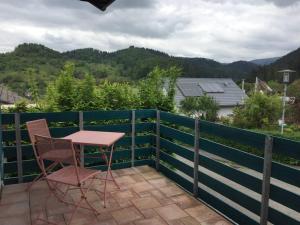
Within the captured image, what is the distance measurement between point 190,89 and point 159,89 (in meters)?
23.5

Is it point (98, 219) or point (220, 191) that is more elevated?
point (220, 191)

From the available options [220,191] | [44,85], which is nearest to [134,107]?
[44,85]

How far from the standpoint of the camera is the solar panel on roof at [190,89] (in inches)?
1062

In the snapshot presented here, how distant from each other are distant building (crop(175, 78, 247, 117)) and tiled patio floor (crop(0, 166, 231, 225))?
73.7 ft

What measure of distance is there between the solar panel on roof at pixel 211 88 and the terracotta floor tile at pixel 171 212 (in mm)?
26126

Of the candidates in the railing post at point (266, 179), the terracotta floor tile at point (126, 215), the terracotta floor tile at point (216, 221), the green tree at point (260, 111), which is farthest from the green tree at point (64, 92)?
the green tree at point (260, 111)

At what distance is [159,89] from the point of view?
16.4 feet

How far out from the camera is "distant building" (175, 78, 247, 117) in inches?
1078

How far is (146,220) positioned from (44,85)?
10.5 feet

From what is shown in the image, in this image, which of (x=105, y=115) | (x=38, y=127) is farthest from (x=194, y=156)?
(x=38, y=127)

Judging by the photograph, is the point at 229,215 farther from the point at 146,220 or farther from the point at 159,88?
the point at 159,88

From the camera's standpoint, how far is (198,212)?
307cm

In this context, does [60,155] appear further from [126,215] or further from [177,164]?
[177,164]

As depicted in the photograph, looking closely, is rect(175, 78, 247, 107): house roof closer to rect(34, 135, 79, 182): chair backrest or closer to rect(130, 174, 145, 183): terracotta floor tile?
rect(130, 174, 145, 183): terracotta floor tile
